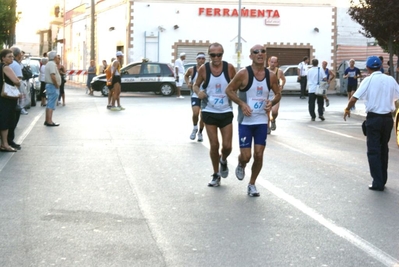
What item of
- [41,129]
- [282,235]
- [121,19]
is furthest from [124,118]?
[121,19]

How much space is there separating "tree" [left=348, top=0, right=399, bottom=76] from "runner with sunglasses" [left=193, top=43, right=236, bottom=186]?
656 inches

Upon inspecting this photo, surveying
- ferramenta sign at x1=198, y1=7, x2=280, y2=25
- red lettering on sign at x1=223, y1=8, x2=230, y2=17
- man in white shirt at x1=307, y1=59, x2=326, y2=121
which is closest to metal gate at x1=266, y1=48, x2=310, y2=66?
ferramenta sign at x1=198, y1=7, x2=280, y2=25

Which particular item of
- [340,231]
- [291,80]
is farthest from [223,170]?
[291,80]

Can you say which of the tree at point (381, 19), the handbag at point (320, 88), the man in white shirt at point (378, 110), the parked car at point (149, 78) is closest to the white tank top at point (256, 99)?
the man in white shirt at point (378, 110)

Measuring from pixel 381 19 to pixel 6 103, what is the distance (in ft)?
52.1

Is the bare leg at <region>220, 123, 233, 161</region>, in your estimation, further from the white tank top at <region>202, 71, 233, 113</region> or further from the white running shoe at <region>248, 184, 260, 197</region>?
the white running shoe at <region>248, 184, 260, 197</region>

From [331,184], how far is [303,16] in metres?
40.4

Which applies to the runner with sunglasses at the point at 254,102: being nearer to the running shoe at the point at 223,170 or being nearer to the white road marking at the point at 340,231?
the white road marking at the point at 340,231

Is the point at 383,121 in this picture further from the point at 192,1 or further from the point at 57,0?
the point at 57,0

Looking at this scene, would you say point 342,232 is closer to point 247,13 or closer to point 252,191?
point 252,191

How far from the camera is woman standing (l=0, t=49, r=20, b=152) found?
572 inches

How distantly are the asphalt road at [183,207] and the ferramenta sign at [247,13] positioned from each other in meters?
32.7

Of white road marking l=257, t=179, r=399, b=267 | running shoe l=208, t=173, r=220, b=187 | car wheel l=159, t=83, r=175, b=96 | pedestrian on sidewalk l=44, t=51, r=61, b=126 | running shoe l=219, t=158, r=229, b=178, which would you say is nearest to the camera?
white road marking l=257, t=179, r=399, b=267

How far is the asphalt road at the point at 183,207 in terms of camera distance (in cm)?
716
